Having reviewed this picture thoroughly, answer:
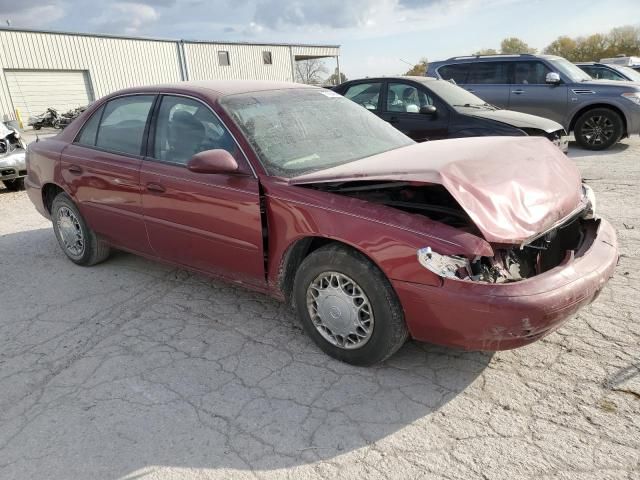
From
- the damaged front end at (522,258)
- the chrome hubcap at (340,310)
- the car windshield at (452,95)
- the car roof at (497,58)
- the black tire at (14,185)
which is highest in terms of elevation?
the car roof at (497,58)

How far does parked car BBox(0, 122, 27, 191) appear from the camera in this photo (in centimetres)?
789

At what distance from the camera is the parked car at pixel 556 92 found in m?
9.61

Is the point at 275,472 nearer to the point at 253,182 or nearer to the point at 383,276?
the point at 383,276

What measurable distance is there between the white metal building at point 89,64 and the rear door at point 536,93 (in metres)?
21.0

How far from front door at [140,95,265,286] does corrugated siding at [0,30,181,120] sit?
2247 cm

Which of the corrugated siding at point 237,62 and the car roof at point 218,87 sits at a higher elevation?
the corrugated siding at point 237,62

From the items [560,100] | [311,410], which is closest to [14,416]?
[311,410]

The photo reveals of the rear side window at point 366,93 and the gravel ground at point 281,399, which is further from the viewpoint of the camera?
the rear side window at point 366,93

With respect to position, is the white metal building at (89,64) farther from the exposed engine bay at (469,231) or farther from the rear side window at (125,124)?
the exposed engine bay at (469,231)

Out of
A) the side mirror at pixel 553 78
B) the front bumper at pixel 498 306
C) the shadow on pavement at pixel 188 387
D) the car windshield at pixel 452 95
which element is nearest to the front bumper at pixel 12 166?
the shadow on pavement at pixel 188 387

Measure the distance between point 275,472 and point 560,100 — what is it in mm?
9896

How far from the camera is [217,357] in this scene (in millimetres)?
3184

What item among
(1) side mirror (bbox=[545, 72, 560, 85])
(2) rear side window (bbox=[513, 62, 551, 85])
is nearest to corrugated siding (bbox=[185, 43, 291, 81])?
(2) rear side window (bbox=[513, 62, 551, 85])

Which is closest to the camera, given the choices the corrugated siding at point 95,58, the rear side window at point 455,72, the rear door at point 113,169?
the rear door at point 113,169
